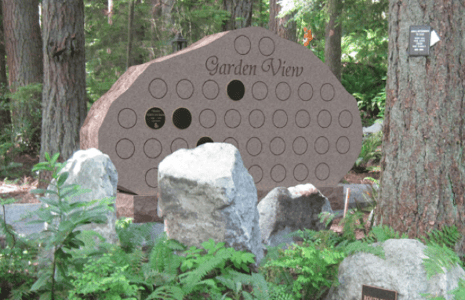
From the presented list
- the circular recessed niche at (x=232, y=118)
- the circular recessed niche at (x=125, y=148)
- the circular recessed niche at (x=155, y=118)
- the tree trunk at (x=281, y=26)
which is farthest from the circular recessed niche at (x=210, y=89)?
the tree trunk at (x=281, y=26)

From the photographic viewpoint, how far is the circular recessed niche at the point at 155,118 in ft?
19.0

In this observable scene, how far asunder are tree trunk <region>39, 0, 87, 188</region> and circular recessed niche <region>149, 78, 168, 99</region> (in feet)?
6.98

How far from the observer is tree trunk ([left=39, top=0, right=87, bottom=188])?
6.95m

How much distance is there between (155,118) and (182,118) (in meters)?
0.38

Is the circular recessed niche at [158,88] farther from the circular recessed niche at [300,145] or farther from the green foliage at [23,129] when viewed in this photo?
the green foliage at [23,129]

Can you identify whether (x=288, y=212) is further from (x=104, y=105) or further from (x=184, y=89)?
(x=104, y=105)

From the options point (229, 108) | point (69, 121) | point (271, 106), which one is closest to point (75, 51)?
point (69, 121)

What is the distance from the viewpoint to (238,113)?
6.28 metres

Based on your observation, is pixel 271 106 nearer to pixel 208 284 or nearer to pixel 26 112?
pixel 208 284

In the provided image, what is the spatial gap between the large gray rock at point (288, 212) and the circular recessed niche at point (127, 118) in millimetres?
2109

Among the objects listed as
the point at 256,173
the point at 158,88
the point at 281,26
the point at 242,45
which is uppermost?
the point at 281,26

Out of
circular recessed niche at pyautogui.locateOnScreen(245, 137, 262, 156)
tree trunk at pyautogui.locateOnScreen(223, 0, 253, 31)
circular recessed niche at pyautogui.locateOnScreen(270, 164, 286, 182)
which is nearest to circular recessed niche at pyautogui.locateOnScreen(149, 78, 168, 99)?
circular recessed niche at pyautogui.locateOnScreen(245, 137, 262, 156)

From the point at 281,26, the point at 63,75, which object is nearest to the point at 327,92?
the point at 281,26

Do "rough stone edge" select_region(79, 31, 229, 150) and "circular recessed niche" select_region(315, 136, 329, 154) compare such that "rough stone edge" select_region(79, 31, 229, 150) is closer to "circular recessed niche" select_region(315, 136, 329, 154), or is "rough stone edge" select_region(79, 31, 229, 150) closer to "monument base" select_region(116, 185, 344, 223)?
"monument base" select_region(116, 185, 344, 223)
